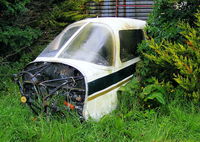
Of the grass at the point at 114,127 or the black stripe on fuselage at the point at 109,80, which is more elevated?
the black stripe on fuselage at the point at 109,80

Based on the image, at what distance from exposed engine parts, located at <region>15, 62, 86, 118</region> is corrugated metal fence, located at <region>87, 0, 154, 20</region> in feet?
19.2

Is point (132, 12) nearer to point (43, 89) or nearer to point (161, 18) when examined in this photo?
point (161, 18)

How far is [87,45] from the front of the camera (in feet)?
14.8

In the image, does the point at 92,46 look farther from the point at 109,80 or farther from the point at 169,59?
the point at 169,59

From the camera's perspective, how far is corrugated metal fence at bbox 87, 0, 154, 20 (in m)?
9.73

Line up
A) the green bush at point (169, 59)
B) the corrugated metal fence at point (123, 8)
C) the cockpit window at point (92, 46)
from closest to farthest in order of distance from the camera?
the green bush at point (169, 59) → the cockpit window at point (92, 46) → the corrugated metal fence at point (123, 8)

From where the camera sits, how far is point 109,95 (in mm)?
4293

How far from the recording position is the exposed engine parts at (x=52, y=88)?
3.83m

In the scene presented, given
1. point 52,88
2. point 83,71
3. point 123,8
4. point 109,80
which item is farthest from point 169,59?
point 123,8

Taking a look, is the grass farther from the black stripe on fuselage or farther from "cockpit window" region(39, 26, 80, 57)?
"cockpit window" region(39, 26, 80, 57)

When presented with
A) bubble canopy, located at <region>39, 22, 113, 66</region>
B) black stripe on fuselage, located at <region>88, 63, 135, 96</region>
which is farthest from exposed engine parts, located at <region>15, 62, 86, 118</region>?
bubble canopy, located at <region>39, 22, 113, 66</region>

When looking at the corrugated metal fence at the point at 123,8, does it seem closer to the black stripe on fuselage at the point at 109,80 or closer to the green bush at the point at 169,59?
the green bush at the point at 169,59

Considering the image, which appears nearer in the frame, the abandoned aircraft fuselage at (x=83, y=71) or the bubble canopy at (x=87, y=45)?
the abandoned aircraft fuselage at (x=83, y=71)

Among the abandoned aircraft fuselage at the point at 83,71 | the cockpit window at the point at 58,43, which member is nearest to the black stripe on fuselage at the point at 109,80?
the abandoned aircraft fuselage at the point at 83,71
